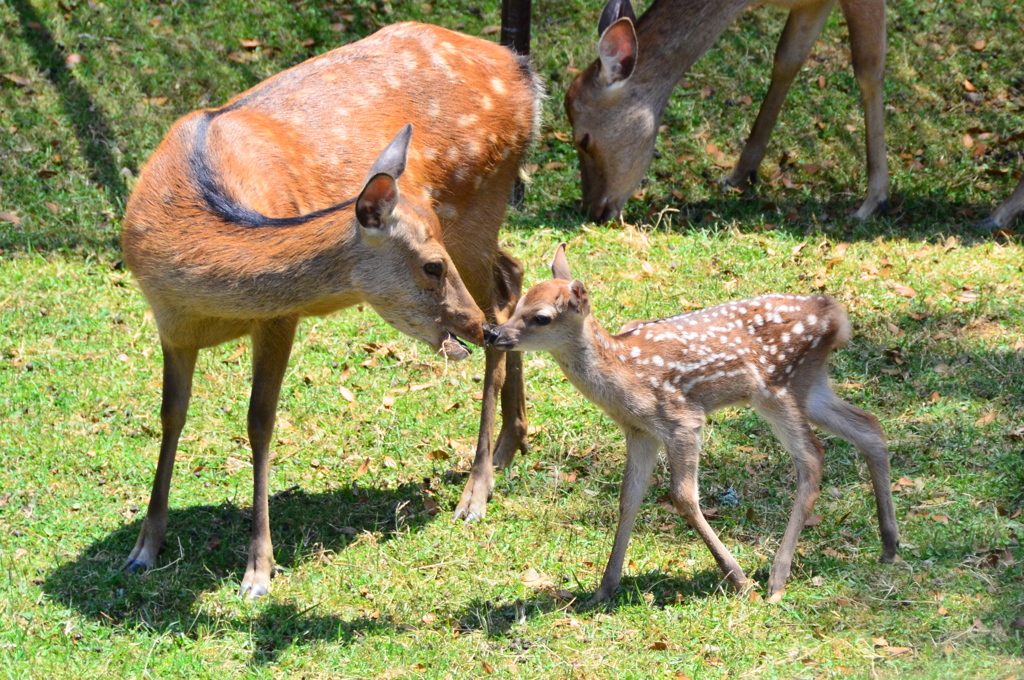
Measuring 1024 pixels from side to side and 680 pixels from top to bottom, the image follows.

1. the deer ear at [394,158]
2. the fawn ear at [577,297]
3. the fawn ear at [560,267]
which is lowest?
the fawn ear at [560,267]

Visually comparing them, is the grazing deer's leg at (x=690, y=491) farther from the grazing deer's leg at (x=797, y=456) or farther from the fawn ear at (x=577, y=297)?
the fawn ear at (x=577, y=297)

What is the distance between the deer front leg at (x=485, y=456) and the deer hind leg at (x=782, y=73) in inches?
165

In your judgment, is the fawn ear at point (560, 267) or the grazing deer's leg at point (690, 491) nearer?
Answer: the grazing deer's leg at point (690, 491)

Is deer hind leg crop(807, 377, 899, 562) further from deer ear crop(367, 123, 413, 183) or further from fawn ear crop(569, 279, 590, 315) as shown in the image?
deer ear crop(367, 123, 413, 183)

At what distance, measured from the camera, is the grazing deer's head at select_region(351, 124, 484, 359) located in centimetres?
460

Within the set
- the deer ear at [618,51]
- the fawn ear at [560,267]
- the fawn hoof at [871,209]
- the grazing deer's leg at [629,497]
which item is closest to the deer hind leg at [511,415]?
the fawn ear at [560,267]

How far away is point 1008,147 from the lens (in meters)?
9.77

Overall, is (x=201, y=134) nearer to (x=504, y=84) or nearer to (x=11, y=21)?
(x=504, y=84)

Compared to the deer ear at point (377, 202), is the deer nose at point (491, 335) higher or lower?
lower

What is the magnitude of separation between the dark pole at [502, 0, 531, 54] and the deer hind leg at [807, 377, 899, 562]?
474 cm

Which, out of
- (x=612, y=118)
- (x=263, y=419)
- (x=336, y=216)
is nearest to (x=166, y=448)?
(x=263, y=419)

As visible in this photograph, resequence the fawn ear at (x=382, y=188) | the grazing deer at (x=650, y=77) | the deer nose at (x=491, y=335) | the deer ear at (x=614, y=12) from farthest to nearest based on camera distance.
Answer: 1. the grazing deer at (x=650, y=77)
2. the deer ear at (x=614, y=12)
3. the deer nose at (x=491, y=335)
4. the fawn ear at (x=382, y=188)

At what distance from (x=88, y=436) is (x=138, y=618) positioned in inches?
69.8

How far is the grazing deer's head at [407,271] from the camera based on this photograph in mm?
4598
